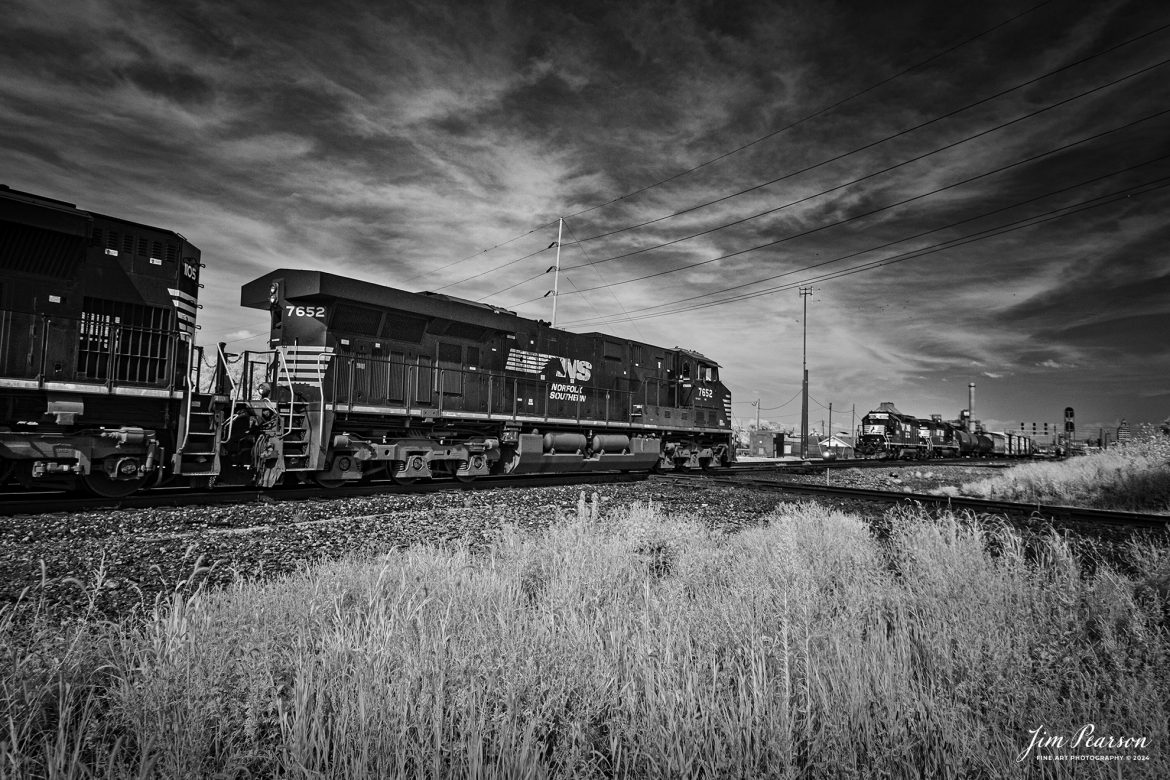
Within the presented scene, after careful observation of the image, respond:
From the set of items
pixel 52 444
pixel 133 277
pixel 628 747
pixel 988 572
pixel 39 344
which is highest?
pixel 133 277

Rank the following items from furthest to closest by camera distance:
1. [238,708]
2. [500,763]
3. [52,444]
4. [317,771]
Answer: [52,444]
[238,708]
[500,763]
[317,771]

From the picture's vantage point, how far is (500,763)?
243 centimetres

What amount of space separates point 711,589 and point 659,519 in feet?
11.3

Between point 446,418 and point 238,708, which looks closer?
point 238,708

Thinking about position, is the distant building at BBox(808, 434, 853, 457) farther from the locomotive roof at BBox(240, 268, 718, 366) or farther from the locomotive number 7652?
the locomotive number 7652

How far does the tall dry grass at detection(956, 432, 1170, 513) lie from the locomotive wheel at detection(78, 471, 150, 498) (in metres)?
19.6

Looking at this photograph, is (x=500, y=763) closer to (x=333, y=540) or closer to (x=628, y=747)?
(x=628, y=747)

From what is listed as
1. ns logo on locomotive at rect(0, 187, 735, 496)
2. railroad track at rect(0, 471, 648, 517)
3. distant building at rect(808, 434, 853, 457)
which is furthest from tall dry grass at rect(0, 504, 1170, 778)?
distant building at rect(808, 434, 853, 457)

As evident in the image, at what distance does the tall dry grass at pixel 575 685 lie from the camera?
2498 mm

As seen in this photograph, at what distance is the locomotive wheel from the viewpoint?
9.90m

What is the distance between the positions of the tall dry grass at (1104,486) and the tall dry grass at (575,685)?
45.2ft

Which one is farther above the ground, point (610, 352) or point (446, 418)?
point (610, 352)

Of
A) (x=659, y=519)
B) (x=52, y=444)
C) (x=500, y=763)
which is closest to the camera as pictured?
(x=500, y=763)

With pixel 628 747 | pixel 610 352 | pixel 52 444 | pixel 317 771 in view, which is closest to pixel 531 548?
pixel 628 747
